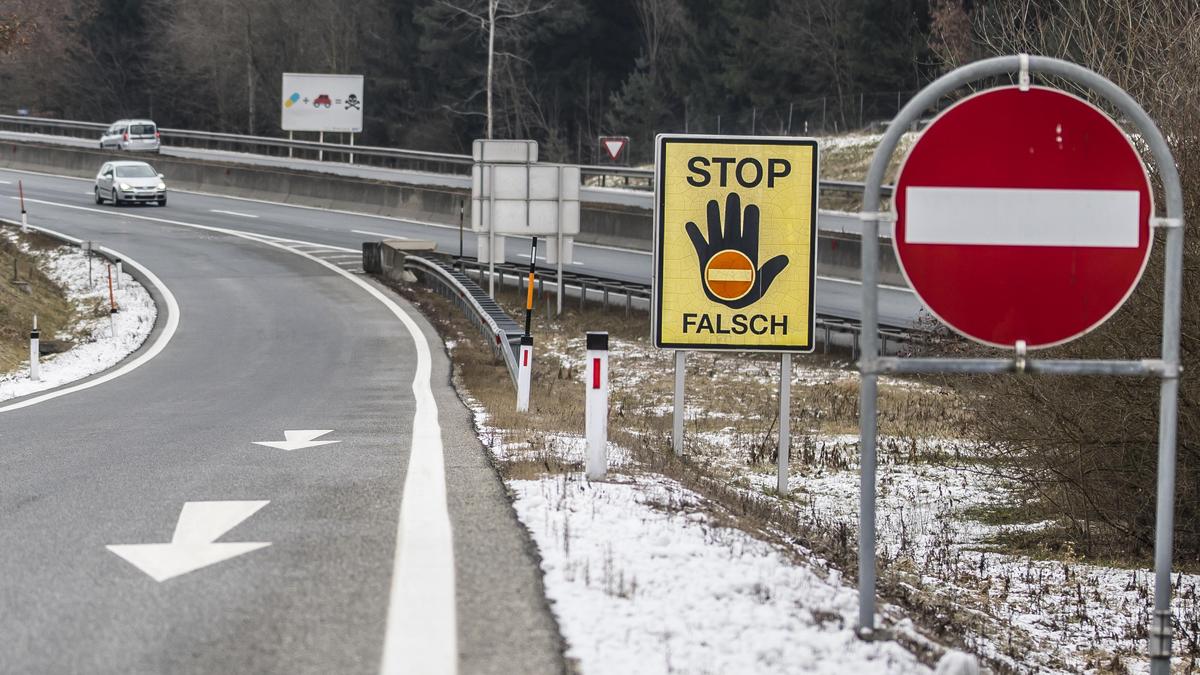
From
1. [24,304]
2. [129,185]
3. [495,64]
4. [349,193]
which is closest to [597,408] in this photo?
[24,304]

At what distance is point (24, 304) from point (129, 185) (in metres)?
19.8

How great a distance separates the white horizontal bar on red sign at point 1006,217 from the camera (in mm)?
5391

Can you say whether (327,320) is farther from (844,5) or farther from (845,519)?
(844,5)

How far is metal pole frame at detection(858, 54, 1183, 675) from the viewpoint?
17.6 ft

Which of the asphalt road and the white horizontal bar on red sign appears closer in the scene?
the asphalt road

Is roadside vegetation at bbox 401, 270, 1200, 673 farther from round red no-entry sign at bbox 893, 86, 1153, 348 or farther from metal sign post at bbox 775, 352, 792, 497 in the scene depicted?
round red no-entry sign at bbox 893, 86, 1153, 348

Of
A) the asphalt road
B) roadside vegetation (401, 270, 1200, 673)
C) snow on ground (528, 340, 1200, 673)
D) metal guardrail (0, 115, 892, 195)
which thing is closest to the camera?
the asphalt road

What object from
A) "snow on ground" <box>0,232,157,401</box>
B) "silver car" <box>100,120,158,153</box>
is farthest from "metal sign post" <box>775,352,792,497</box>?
"silver car" <box>100,120,158,153</box>

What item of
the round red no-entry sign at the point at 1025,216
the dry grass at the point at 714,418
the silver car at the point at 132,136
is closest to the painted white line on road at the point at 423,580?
the dry grass at the point at 714,418

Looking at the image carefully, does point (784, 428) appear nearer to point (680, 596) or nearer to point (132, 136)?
point (680, 596)

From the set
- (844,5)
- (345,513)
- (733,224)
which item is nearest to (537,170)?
(733,224)

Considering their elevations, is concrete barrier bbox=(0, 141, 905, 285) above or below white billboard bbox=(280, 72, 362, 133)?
below

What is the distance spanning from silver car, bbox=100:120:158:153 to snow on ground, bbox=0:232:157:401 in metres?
25.4

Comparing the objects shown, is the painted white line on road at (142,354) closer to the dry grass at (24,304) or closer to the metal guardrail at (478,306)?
the dry grass at (24,304)
